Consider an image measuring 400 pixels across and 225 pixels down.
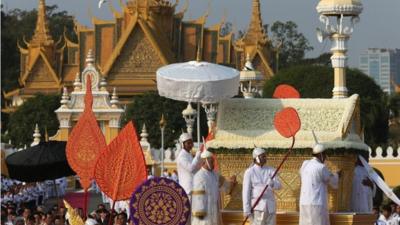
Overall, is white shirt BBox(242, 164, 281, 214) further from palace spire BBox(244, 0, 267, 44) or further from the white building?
the white building

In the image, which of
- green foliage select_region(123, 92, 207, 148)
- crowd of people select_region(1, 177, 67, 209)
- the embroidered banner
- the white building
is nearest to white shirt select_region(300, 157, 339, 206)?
the embroidered banner

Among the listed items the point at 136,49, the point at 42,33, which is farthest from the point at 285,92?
the point at 42,33

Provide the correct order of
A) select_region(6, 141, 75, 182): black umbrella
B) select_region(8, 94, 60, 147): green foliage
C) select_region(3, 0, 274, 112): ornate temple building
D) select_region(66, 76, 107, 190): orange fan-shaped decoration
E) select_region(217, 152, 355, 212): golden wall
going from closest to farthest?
1. select_region(217, 152, 355, 212): golden wall
2. select_region(66, 76, 107, 190): orange fan-shaped decoration
3. select_region(6, 141, 75, 182): black umbrella
4. select_region(8, 94, 60, 147): green foliage
5. select_region(3, 0, 274, 112): ornate temple building

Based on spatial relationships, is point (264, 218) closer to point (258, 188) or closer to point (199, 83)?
point (258, 188)

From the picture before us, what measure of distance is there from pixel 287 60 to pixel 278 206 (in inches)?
2710

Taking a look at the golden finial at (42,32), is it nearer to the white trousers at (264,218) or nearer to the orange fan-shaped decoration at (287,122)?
the orange fan-shaped decoration at (287,122)

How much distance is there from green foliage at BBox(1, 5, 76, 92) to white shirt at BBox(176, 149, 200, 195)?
62.6m

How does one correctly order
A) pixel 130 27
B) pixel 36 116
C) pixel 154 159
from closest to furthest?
pixel 154 159, pixel 36 116, pixel 130 27

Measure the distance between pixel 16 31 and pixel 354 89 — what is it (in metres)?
42.2

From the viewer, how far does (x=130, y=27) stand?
2488 inches

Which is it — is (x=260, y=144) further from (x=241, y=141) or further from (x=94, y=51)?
(x=94, y=51)

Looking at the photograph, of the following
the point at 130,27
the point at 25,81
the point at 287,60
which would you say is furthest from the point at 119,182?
the point at 287,60

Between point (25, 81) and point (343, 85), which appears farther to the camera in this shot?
point (25, 81)

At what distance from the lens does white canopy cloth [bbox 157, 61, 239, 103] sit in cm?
1692
